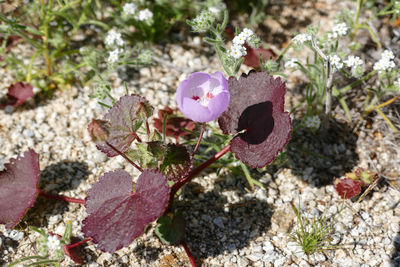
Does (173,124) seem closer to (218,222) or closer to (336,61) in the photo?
(218,222)

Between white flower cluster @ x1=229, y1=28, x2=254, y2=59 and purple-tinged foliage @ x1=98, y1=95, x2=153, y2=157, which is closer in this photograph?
purple-tinged foliage @ x1=98, y1=95, x2=153, y2=157

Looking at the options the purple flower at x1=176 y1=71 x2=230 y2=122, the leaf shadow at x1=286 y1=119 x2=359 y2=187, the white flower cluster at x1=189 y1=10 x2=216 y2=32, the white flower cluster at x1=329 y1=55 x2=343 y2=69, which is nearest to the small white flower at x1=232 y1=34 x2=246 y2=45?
the white flower cluster at x1=189 y1=10 x2=216 y2=32

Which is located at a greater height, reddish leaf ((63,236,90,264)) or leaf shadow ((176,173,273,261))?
reddish leaf ((63,236,90,264))

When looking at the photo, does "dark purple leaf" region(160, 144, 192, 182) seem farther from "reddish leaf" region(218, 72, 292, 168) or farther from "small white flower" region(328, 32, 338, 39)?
"small white flower" region(328, 32, 338, 39)

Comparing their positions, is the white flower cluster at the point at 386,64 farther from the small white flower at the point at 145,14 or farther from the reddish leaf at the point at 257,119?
the small white flower at the point at 145,14

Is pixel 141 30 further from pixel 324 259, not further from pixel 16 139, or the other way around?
pixel 324 259

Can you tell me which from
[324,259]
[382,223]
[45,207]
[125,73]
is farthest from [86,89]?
[382,223]

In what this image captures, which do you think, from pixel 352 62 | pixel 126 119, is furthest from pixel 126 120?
pixel 352 62
